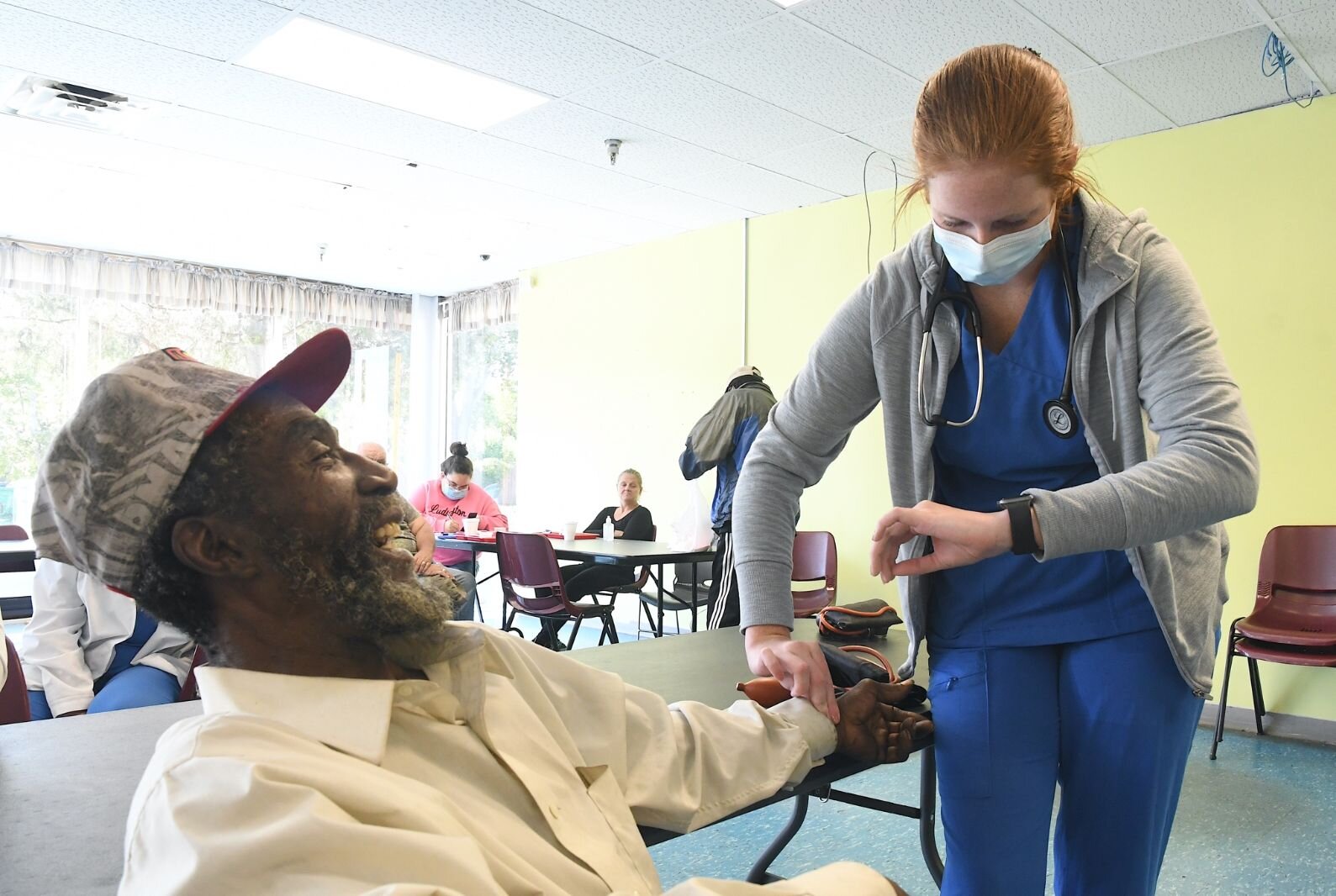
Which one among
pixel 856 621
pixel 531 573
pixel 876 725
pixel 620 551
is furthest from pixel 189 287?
pixel 876 725

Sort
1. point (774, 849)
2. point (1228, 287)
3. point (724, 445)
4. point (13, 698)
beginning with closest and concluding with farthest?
point (13, 698)
point (774, 849)
point (1228, 287)
point (724, 445)

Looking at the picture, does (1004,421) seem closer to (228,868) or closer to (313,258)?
(228,868)

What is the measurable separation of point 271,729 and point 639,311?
20.9ft

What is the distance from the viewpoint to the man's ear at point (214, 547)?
964 mm

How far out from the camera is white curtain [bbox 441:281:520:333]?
8.52 meters

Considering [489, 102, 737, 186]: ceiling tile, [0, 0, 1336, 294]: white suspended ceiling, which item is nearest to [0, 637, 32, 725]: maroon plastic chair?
[0, 0, 1336, 294]: white suspended ceiling

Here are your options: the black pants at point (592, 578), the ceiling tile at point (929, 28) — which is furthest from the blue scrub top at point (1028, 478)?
the black pants at point (592, 578)

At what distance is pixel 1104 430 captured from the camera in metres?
1.15

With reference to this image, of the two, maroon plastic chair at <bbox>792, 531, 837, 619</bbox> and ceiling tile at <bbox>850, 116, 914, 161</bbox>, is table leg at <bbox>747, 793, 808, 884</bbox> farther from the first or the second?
ceiling tile at <bbox>850, 116, 914, 161</bbox>

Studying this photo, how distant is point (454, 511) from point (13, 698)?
465 centimetres

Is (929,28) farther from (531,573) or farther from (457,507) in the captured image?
(457,507)

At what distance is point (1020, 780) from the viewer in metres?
1.15

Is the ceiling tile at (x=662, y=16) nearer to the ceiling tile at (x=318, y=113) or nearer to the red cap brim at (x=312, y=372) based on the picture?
the ceiling tile at (x=318, y=113)

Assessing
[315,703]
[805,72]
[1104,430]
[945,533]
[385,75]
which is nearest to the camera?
[315,703]
